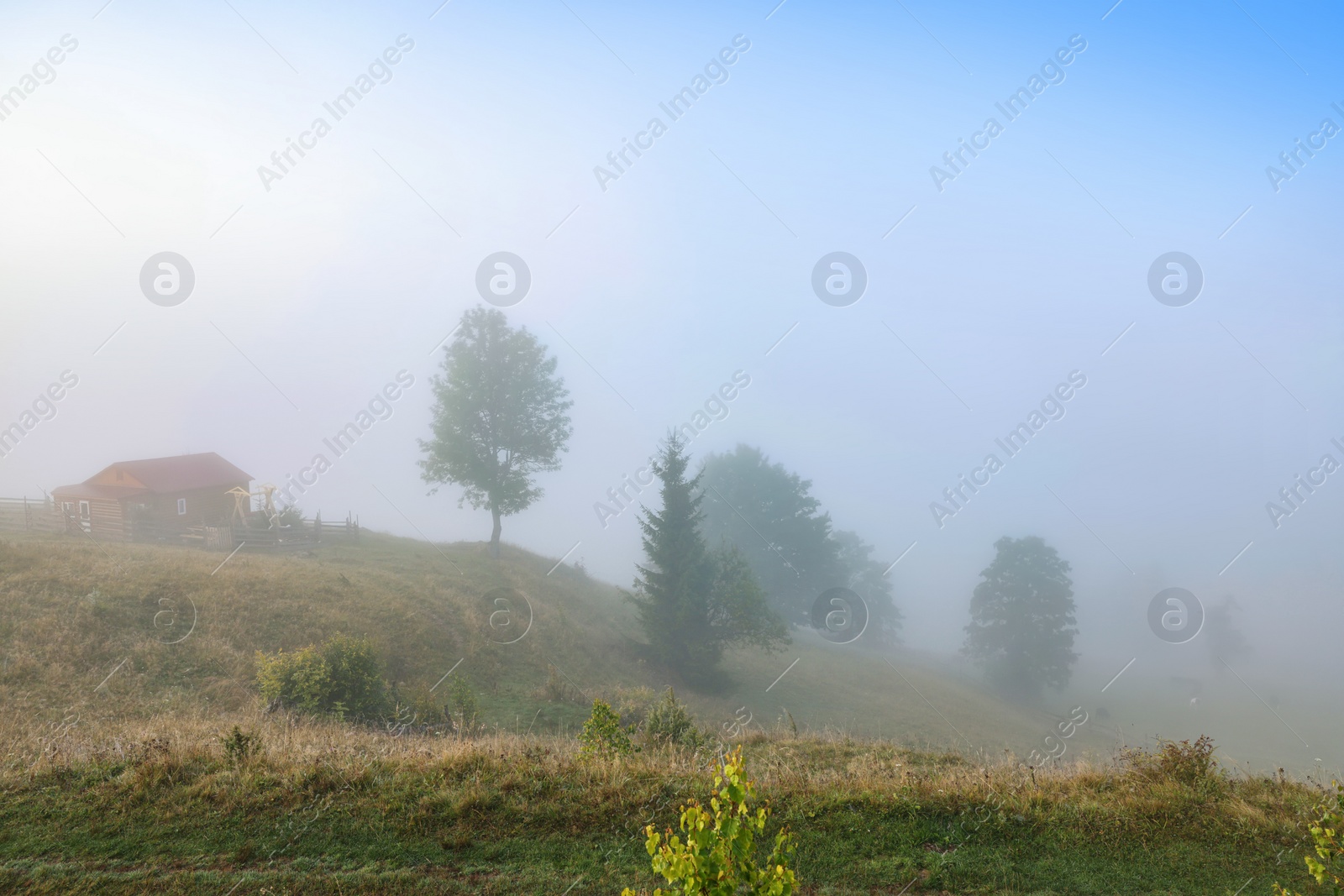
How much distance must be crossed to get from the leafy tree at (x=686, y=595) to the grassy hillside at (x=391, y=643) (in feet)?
5.23

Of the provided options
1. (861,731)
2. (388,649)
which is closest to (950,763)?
(861,731)

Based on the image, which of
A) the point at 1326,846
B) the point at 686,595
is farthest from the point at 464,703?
the point at 1326,846

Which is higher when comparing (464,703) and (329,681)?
(329,681)

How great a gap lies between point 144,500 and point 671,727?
32397 mm

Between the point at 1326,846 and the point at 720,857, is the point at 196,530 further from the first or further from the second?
the point at 1326,846

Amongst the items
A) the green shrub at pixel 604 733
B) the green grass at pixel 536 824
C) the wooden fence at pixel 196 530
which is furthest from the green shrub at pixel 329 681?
the wooden fence at pixel 196 530

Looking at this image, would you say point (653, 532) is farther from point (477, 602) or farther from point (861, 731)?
point (861, 731)

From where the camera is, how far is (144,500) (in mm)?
30125

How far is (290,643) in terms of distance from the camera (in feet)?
58.3

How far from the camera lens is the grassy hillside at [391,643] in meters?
14.6

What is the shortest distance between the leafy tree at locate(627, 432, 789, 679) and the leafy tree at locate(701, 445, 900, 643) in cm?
1209

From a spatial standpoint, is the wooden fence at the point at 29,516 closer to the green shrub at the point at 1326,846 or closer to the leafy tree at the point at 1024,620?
the green shrub at the point at 1326,846

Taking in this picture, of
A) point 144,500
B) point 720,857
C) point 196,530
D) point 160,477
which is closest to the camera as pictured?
point 720,857

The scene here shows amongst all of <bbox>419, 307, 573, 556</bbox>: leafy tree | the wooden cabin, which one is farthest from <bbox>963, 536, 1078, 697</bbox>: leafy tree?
the wooden cabin
